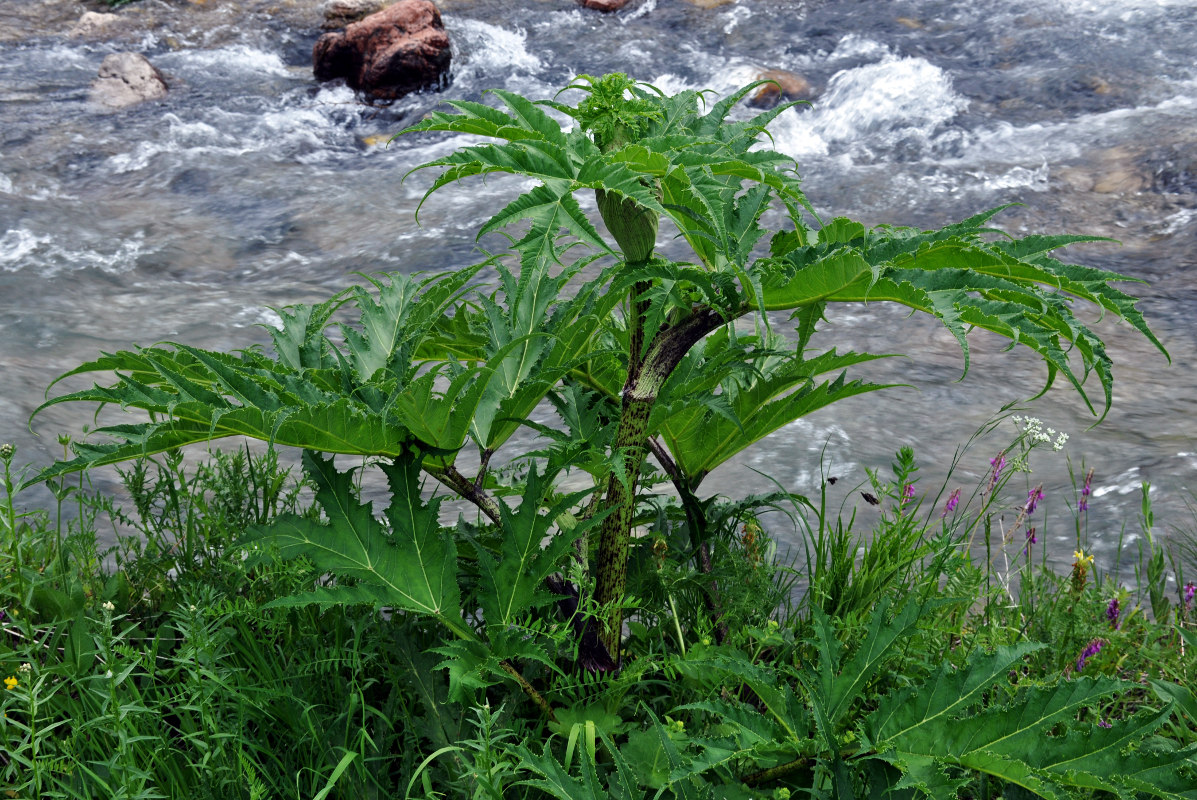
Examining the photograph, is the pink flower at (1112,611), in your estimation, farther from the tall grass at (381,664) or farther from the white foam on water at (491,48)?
the white foam on water at (491,48)

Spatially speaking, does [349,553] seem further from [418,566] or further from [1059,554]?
[1059,554]

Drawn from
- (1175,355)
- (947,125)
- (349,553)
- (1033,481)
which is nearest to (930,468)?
(1033,481)

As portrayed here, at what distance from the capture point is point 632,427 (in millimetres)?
1584

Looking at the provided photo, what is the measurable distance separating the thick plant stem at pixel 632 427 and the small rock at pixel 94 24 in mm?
12122

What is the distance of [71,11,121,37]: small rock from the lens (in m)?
11.2

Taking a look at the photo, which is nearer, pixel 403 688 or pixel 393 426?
pixel 393 426

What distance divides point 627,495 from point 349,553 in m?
0.48

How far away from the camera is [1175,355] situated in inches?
203

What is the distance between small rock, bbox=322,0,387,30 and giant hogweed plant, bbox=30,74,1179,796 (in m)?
10.9

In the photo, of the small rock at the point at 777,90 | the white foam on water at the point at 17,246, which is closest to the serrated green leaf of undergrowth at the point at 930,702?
the white foam on water at the point at 17,246

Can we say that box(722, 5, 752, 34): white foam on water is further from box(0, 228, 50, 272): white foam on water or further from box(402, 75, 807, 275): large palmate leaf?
box(402, 75, 807, 275): large palmate leaf

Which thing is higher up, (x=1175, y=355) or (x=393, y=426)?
(x=393, y=426)

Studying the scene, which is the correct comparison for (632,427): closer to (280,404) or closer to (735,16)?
(280,404)

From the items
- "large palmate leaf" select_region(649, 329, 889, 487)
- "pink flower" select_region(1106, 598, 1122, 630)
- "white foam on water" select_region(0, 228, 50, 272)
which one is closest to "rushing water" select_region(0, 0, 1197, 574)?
"white foam on water" select_region(0, 228, 50, 272)
